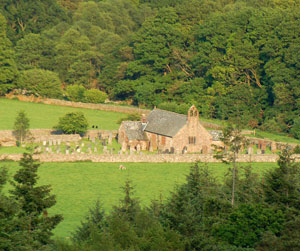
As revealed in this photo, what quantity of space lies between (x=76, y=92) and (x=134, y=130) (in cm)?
3518

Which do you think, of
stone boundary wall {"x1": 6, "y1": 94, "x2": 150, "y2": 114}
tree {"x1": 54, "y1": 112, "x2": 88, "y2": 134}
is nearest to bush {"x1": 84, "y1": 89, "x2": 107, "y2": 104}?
stone boundary wall {"x1": 6, "y1": 94, "x2": 150, "y2": 114}

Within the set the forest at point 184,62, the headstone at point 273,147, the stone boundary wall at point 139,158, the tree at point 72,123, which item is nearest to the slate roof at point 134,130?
the tree at point 72,123

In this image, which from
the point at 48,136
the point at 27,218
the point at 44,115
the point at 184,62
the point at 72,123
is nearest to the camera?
the point at 27,218

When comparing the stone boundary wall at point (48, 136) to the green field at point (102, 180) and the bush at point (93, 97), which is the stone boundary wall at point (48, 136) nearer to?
the green field at point (102, 180)

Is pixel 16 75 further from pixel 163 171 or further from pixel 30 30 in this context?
pixel 163 171

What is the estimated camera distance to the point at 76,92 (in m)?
121

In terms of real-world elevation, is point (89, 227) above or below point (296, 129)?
below

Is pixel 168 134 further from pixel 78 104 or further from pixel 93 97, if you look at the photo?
pixel 93 97

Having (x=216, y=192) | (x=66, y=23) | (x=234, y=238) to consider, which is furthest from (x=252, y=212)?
(x=66, y=23)

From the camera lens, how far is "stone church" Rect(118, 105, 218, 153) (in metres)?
83.8

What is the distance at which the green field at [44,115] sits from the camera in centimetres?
10025

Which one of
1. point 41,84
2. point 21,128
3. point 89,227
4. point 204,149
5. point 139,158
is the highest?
point 41,84

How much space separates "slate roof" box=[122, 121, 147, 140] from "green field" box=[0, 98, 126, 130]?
1061 cm

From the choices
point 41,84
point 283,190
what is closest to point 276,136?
point 41,84
